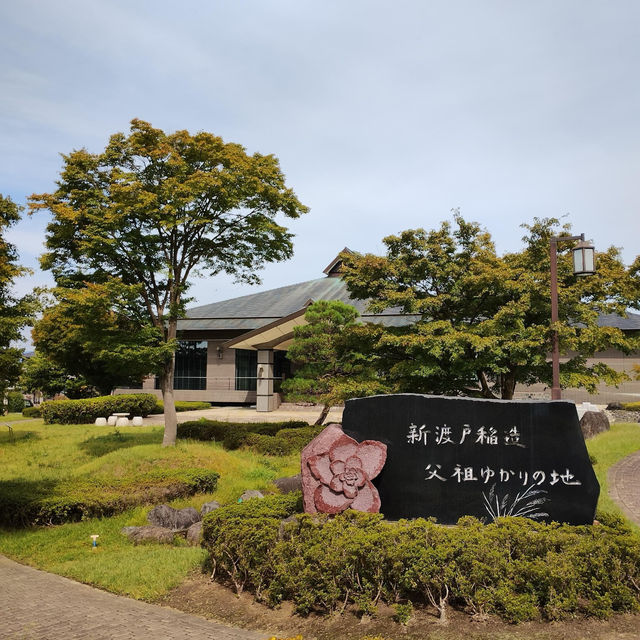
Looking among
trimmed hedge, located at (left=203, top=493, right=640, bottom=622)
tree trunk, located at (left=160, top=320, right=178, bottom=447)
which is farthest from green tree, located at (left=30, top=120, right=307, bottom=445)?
trimmed hedge, located at (left=203, top=493, right=640, bottom=622)

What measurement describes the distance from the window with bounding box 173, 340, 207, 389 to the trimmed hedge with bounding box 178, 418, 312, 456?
1700cm

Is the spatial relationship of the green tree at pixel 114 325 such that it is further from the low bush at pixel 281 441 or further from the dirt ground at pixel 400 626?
the dirt ground at pixel 400 626

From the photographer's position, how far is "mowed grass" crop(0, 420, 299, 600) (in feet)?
25.4

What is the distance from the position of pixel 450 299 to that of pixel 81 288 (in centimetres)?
1115

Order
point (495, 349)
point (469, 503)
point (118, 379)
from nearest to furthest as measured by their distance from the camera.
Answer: point (469, 503), point (495, 349), point (118, 379)

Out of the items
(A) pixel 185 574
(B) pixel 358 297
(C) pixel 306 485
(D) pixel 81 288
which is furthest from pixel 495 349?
(D) pixel 81 288

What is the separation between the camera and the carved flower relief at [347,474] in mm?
8555

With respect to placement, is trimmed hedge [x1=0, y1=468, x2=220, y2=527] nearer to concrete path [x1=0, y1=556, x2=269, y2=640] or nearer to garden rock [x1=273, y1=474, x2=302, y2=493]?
garden rock [x1=273, y1=474, x2=302, y2=493]

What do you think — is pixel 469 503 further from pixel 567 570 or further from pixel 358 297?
pixel 358 297

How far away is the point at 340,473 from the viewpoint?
8.64 m

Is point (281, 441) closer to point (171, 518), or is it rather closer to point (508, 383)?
point (508, 383)

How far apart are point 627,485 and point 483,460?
6.22 meters

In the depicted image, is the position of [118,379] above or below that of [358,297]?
below

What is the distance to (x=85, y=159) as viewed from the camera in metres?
16.8
